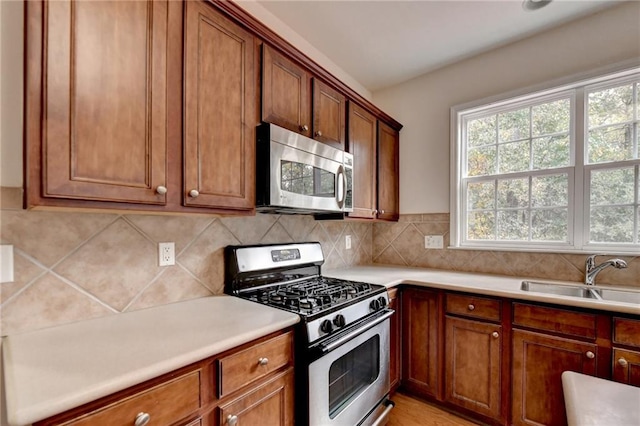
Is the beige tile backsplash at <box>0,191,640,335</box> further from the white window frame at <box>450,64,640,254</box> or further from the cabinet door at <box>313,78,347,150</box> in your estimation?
the cabinet door at <box>313,78,347,150</box>

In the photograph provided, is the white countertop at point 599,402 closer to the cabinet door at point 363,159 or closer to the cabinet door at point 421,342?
the cabinet door at point 421,342

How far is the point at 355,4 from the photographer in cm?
186

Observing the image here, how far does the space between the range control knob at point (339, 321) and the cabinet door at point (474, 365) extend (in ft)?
3.09

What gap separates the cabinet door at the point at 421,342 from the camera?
200cm

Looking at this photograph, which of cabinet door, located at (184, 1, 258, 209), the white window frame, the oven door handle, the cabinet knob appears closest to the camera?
the cabinet knob

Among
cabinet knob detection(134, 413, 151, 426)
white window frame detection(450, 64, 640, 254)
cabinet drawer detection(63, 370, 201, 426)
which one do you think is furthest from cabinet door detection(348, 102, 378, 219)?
cabinet knob detection(134, 413, 151, 426)

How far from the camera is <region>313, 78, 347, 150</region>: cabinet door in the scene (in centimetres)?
184

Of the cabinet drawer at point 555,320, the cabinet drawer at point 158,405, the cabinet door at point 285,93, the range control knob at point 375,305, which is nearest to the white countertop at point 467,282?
the cabinet drawer at point 555,320

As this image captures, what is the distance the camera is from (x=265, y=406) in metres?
1.13

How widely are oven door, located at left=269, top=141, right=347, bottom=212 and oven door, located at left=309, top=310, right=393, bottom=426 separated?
2.40ft

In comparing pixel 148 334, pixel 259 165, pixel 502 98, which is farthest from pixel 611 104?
pixel 148 334

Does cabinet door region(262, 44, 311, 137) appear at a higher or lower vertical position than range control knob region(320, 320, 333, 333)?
higher

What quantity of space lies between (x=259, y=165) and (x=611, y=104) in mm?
2477

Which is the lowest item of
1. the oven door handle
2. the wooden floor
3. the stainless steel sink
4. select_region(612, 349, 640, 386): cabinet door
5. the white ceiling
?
the wooden floor
